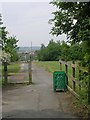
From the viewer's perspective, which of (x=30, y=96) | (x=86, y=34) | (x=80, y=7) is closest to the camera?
(x=86, y=34)

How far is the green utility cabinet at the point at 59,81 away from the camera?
1502 centimetres

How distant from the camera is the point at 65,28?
9422mm

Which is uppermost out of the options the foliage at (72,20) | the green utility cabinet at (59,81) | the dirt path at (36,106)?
the foliage at (72,20)

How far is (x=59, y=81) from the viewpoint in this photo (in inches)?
599

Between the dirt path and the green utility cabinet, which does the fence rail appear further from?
the dirt path

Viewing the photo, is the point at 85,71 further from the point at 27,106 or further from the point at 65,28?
the point at 27,106

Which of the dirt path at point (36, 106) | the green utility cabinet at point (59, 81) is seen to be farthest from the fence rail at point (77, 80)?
the dirt path at point (36, 106)

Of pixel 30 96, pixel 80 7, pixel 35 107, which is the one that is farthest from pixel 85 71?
pixel 30 96

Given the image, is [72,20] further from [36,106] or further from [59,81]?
[59,81]

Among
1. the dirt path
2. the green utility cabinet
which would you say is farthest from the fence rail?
the dirt path

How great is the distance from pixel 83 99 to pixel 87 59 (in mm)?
2377

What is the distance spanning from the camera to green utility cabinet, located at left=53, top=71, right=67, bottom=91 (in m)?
15.0

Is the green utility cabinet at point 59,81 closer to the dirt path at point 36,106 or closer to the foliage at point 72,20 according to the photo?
the dirt path at point 36,106

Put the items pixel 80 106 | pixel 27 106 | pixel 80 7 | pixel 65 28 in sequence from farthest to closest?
pixel 27 106 → pixel 80 106 → pixel 65 28 → pixel 80 7
